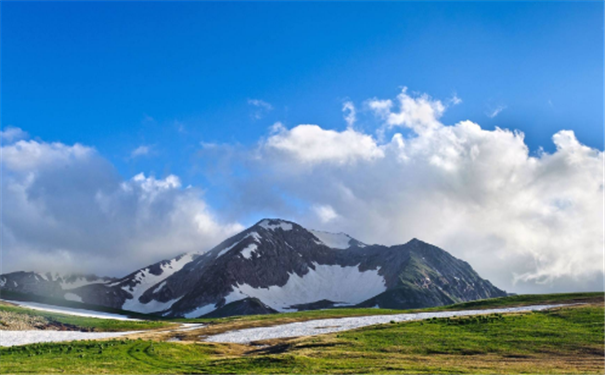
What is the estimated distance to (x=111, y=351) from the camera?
55406 mm

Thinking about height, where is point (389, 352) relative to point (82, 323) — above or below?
above

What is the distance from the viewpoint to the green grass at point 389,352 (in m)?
43.4

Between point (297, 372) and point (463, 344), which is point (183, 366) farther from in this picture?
point (463, 344)

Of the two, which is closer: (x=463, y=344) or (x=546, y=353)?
(x=546, y=353)

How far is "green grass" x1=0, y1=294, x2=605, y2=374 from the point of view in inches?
1708

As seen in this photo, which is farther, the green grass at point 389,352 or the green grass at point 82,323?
the green grass at point 82,323

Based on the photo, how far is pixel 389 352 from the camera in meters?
52.7

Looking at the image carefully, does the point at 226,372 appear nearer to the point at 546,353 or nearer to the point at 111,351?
the point at 111,351

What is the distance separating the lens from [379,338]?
6166 centimetres

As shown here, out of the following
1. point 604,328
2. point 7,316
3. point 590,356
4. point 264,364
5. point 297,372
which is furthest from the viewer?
point 7,316

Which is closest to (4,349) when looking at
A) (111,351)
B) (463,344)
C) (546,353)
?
(111,351)

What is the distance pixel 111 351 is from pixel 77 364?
9046 millimetres

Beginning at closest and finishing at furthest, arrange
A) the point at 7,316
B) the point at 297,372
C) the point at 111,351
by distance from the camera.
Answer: the point at 297,372, the point at 111,351, the point at 7,316

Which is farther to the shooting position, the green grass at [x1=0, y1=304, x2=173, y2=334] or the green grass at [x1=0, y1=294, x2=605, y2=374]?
the green grass at [x1=0, y1=304, x2=173, y2=334]
